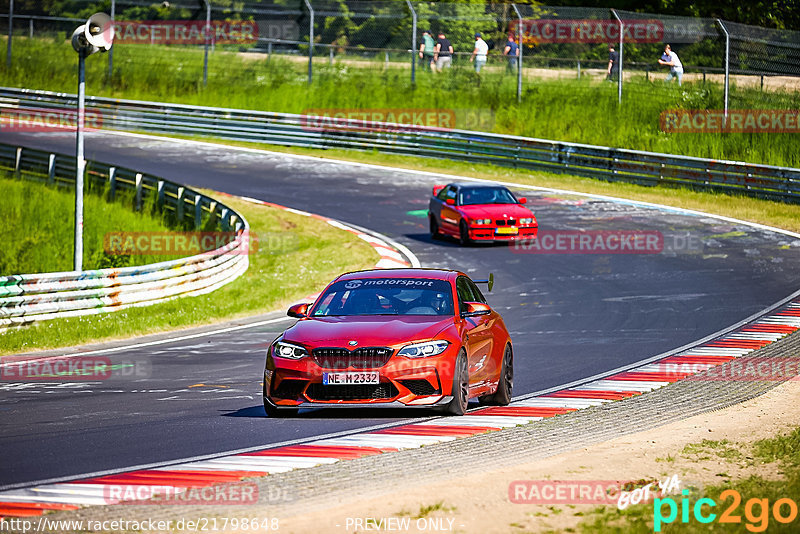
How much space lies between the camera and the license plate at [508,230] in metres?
26.3

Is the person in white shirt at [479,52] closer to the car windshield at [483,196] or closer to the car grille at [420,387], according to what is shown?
the car windshield at [483,196]

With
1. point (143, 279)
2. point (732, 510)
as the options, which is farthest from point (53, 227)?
point (732, 510)

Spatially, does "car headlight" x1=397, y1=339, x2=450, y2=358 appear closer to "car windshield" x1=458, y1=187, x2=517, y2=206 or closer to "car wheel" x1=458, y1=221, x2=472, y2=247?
"car wheel" x1=458, y1=221, x2=472, y2=247

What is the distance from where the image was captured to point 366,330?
35.2ft

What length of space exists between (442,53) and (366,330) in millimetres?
31045

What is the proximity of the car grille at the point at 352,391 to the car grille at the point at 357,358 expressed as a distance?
17cm

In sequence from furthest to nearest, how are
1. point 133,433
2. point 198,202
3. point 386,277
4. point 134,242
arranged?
point 198,202
point 134,242
point 386,277
point 133,433

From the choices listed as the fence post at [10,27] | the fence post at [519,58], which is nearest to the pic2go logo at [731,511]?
the fence post at [519,58]

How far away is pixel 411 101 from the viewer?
4288 centimetres

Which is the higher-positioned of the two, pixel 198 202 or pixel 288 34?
pixel 288 34

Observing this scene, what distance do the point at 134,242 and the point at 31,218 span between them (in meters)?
2.76

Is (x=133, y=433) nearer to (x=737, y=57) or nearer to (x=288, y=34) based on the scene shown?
(x=737, y=57)

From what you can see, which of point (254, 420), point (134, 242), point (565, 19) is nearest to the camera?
point (254, 420)

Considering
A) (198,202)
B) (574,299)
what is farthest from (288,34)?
(574,299)
